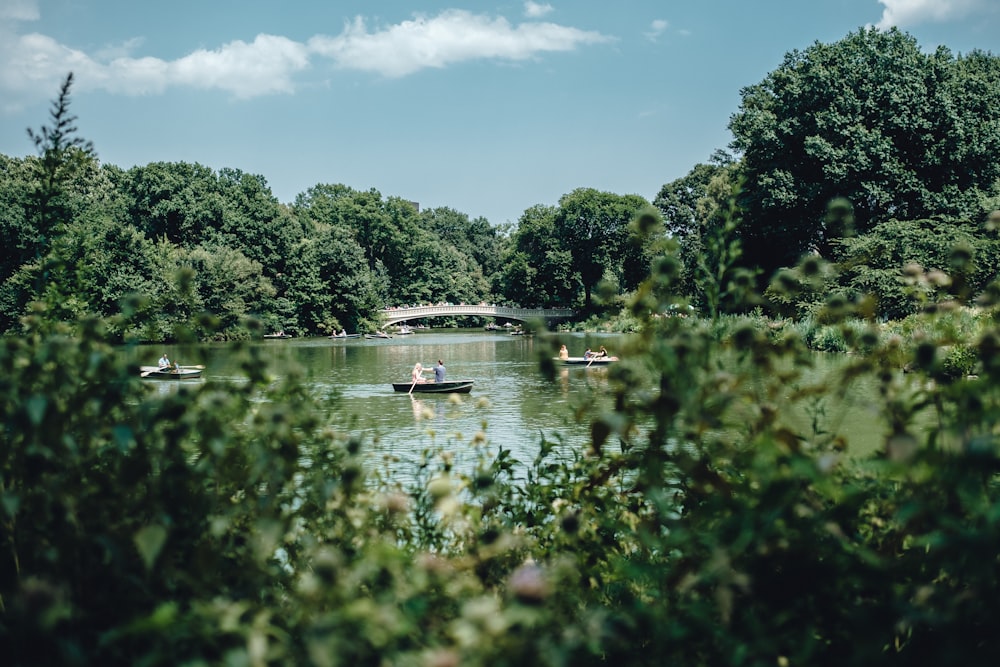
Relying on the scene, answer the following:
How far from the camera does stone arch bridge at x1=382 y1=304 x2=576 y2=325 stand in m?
74.3

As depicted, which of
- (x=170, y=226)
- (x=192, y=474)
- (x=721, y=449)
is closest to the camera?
(x=192, y=474)

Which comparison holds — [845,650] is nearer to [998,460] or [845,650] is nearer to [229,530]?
[998,460]

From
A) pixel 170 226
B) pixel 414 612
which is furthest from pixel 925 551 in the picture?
pixel 170 226

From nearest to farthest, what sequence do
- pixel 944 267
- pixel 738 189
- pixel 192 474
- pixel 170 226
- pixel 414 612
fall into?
pixel 414 612, pixel 192 474, pixel 738 189, pixel 944 267, pixel 170 226

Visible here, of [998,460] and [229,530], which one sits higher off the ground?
[998,460]

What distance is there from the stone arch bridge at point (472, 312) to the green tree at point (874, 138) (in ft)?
114

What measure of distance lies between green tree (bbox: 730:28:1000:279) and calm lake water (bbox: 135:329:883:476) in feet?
41.6

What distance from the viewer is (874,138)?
123 feet

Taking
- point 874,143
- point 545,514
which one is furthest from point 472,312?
point 545,514

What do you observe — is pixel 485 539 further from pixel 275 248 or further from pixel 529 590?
pixel 275 248

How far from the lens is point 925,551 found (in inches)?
117

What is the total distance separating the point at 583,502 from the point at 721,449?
66.0 inches

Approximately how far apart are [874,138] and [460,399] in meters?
38.5

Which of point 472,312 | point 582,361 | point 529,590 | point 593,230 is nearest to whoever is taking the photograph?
point 529,590
